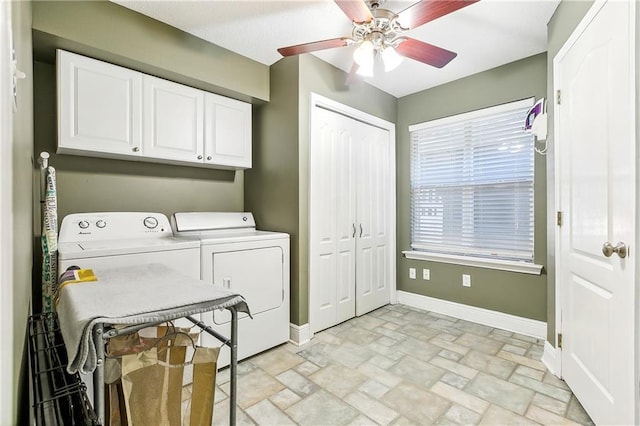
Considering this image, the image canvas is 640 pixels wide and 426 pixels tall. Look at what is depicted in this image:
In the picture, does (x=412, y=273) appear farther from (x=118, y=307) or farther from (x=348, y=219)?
(x=118, y=307)

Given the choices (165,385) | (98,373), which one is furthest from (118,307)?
(165,385)

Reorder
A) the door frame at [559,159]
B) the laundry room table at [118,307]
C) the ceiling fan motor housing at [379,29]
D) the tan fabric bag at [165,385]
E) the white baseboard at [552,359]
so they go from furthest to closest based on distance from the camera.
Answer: the white baseboard at [552,359] → the ceiling fan motor housing at [379,29] → the door frame at [559,159] → the tan fabric bag at [165,385] → the laundry room table at [118,307]

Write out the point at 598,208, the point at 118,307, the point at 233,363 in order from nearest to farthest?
the point at 118,307, the point at 233,363, the point at 598,208

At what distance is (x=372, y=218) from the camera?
3.48 m

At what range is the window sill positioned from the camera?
2799mm

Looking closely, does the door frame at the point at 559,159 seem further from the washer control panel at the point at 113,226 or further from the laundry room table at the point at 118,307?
the washer control panel at the point at 113,226

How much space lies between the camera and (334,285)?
120 inches

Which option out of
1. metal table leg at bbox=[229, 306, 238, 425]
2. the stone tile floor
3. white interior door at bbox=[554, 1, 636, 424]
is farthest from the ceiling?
the stone tile floor

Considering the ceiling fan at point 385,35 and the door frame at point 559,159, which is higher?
the ceiling fan at point 385,35

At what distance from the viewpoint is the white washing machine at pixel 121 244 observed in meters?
1.74

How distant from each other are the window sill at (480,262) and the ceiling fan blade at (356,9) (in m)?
2.46

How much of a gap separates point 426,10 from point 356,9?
376mm

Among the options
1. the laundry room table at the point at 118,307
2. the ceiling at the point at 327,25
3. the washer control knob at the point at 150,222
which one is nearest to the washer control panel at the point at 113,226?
the washer control knob at the point at 150,222

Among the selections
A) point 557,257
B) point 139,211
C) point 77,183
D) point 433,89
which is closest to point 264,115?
point 139,211
